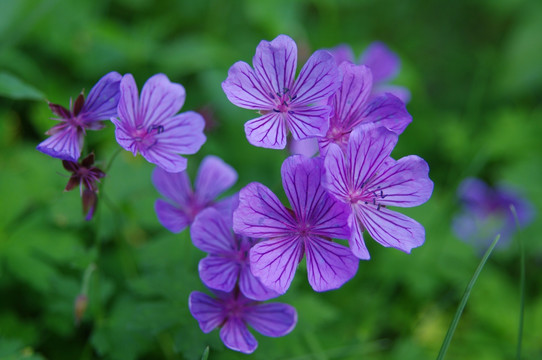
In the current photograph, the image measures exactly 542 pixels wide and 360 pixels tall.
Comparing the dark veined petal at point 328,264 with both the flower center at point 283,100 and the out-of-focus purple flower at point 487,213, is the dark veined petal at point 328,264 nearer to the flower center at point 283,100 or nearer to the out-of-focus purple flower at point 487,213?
the flower center at point 283,100

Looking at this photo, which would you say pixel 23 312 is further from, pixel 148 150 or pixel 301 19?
pixel 301 19

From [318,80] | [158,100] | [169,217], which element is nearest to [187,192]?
[169,217]

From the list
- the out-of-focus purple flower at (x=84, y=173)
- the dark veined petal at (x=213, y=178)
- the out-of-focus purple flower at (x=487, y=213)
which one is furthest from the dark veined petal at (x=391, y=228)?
the out-of-focus purple flower at (x=487, y=213)

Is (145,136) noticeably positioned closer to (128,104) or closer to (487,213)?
(128,104)

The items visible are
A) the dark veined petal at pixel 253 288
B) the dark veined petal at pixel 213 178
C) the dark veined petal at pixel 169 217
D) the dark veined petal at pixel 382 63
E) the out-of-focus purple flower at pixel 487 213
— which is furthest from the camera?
the out-of-focus purple flower at pixel 487 213

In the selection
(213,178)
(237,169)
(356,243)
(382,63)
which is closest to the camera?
(356,243)

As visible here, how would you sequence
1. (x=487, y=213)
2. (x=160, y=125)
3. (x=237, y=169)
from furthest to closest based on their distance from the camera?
(x=487, y=213)
(x=237, y=169)
(x=160, y=125)
